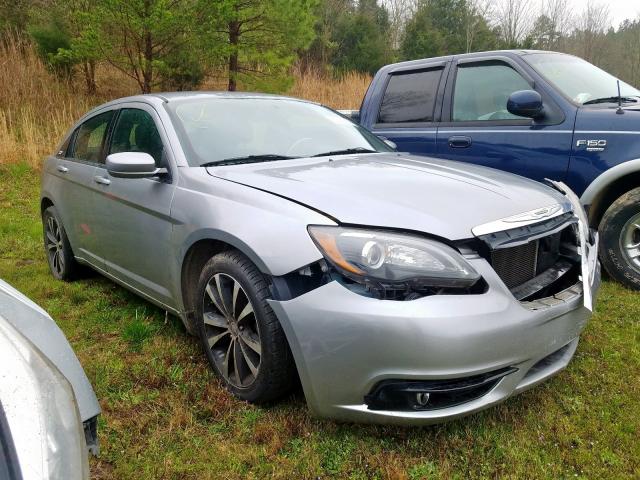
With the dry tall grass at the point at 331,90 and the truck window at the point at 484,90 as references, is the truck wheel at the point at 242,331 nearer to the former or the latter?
the truck window at the point at 484,90

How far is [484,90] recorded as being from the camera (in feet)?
14.4

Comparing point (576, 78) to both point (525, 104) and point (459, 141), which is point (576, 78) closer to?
point (525, 104)

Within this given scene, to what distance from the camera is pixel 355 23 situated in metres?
26.6

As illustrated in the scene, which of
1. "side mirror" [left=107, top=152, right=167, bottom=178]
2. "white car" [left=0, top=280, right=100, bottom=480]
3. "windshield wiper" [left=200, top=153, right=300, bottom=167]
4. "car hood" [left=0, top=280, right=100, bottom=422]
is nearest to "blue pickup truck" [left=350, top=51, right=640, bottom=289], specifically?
"windshield wiper" [left=200, top=153, right=300, bottom=167]

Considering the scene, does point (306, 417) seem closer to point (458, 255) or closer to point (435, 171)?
point (458, 255)

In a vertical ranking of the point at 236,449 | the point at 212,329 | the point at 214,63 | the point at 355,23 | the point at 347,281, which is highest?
the point at 355,23

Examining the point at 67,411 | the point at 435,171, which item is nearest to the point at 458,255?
the point at 435,171

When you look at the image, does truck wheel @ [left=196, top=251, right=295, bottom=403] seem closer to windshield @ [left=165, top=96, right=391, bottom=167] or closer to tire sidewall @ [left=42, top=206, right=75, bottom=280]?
windshield @ [left=165, top=96, right=391, bottom=167]

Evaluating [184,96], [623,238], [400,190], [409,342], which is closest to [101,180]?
[184,96]

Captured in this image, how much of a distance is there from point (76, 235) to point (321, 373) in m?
2.63

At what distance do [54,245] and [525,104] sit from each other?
3850 mm

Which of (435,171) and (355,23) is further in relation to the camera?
(355,23)

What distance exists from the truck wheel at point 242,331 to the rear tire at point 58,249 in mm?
2017

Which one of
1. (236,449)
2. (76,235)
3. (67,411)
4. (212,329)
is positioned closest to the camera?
(67,411)
